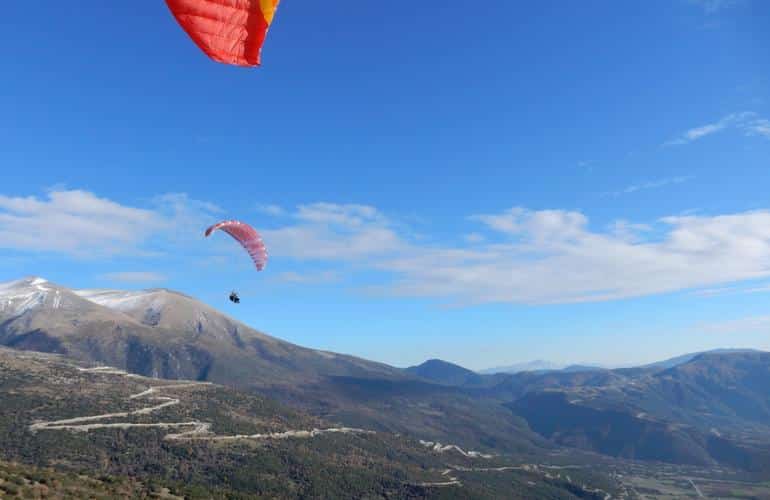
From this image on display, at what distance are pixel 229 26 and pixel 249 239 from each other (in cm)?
4152

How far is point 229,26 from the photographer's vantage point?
20.5 m

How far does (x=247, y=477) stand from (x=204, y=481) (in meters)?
15.8

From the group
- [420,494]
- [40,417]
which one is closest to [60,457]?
[40,417]

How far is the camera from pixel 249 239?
198ft

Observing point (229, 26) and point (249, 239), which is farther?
point (249, 239)

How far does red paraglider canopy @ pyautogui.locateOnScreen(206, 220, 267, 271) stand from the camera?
5894 centimetres

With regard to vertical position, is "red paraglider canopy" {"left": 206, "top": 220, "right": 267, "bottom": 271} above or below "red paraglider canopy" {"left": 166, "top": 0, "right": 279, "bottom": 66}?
above

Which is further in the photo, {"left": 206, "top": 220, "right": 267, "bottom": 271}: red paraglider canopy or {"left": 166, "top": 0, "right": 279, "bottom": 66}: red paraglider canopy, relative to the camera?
{"left": 206, "top": 220, "right": 267, "bottom": 271}: red paraglider canopy

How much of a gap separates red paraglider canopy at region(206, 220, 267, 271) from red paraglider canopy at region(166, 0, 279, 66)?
39491mm

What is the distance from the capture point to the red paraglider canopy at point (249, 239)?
58.9 meters

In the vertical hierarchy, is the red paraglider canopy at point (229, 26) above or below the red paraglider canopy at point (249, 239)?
below

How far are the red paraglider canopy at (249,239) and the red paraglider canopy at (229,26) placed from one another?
39.5 metres

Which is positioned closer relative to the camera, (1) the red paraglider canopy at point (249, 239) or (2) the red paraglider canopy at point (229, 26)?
(2) the red paraglider canopy at point (229, 26)

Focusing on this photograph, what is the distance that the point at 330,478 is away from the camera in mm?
190500
